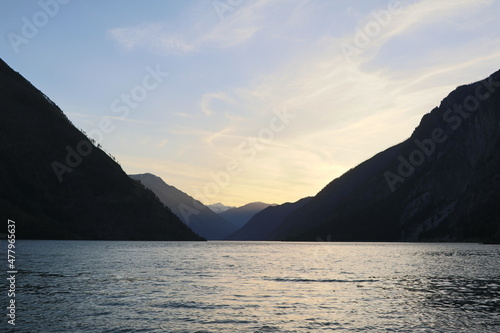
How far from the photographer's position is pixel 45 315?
1547 inches

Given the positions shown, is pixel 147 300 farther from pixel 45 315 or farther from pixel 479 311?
pixel 479 311

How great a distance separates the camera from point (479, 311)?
1677 inches

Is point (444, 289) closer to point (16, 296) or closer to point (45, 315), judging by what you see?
point (45, 315)

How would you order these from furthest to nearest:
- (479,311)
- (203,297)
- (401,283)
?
1. (401,283)
2. (203,297)
3. (479,311)

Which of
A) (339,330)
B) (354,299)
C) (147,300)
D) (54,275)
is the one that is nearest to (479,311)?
(354,299)

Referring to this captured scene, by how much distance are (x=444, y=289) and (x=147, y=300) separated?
128ft

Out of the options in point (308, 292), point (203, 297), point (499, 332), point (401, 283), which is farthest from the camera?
point (401, 283)

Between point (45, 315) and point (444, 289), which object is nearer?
point (45, 315)

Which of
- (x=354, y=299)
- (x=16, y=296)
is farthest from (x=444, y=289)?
(x=16, y=296)

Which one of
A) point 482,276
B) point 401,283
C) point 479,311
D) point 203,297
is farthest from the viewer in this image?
point 482,276

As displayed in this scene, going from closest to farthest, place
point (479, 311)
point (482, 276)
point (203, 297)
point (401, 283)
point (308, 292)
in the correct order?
point (479, 311) → point (203, 297) → point (308, 292) → point (401, 283) → point (482, 276)

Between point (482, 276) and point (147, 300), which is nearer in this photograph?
point (147, 300)

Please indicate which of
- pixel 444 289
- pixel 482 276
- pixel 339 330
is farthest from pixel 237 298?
pixel 482 276

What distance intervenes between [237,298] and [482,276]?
161ft
